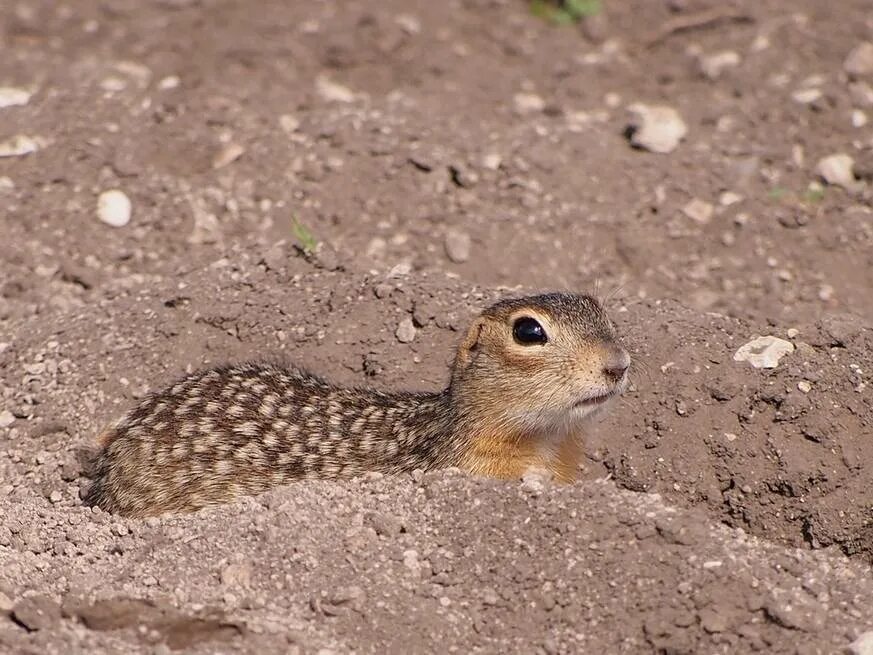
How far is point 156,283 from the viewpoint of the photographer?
26.2 feet

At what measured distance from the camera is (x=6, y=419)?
726 cm

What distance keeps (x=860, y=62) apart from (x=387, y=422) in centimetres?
550

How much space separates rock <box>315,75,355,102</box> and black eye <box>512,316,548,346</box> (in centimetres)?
450

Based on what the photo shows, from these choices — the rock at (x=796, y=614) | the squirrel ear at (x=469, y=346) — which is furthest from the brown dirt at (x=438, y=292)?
the squirrel ear at (x=469, y=346)

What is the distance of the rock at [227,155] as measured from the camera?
362 inches

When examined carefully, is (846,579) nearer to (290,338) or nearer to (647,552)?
(647,552)

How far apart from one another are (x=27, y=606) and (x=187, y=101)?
5265mm

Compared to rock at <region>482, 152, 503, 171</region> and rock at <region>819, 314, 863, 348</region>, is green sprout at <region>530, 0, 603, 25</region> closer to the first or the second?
rock at <region>482, 152, 503, 171</region>

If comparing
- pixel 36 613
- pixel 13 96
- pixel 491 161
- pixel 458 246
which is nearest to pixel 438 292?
pixel 458 246

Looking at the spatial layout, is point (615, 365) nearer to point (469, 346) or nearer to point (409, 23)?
point (469, 346)

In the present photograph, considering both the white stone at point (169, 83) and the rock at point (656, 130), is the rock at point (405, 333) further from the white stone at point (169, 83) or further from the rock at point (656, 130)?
the white stone at point (169, 83)

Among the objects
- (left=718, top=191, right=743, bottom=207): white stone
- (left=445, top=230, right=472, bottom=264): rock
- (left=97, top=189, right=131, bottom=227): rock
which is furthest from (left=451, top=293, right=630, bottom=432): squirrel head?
(left=97, top=189, right=131, bottom=227): rock

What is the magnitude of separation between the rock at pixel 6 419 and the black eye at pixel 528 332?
3013 millimetres

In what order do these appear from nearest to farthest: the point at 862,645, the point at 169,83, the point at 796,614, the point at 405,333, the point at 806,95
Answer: the point at 862,645 < the point at 796,614 < the point at 405,333 < the point at 806,95 < the point at 169,83
